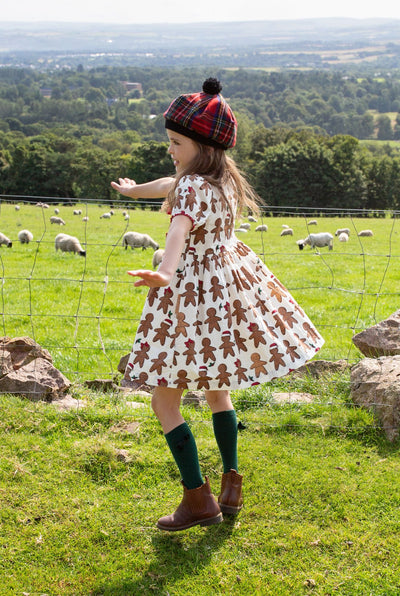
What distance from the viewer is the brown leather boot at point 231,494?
10.9ft

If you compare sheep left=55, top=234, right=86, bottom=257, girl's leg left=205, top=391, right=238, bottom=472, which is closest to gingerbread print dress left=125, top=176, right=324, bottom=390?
girl's leg left=205, top=391, right=238, bottom=472

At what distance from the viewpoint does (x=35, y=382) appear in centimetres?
→ 458

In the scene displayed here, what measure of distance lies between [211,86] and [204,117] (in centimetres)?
19

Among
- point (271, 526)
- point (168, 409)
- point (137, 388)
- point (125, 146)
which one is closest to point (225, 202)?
point (168, 409)

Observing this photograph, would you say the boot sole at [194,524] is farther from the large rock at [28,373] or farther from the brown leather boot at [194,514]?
the large rock at [28,373]

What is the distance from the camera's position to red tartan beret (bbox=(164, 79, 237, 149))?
2.96 m

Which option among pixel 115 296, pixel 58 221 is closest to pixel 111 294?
pixel 115 296

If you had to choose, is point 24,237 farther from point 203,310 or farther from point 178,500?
point 203,310

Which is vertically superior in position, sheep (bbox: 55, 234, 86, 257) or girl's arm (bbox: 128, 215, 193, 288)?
girl's arm (bbox: 128, 215, 193, 288)

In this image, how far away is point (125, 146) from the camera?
91375 millimetres

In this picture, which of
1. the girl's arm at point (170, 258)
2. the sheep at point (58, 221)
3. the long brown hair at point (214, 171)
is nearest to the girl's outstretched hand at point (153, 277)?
the girl's arm at point (170, 258)

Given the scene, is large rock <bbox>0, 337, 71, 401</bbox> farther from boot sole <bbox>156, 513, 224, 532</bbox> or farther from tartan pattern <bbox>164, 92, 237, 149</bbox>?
tartan pattern <bbox>164, 92, 237, 149</bbox>

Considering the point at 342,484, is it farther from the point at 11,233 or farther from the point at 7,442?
the point at 11,233

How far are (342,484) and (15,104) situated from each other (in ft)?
566
